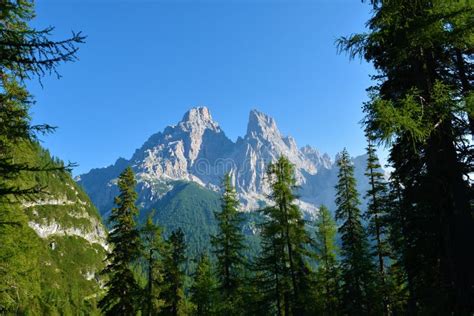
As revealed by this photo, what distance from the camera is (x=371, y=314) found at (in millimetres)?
30469

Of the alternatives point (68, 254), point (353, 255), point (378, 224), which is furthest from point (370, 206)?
point (68, 254)

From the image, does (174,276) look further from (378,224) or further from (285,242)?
(378,224)

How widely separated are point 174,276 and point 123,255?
35.2 ft

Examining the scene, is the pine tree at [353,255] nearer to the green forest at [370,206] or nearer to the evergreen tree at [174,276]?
the green forest at [370,206]

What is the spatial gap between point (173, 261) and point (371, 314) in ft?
63.1

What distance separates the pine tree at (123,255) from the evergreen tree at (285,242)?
10.0 metres

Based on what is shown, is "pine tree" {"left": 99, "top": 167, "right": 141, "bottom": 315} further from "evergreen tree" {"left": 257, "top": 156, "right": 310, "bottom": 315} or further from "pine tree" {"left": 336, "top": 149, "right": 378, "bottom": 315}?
"pine tree" {"left": 336, "top": 149, "right": 378, "bottom": 315}

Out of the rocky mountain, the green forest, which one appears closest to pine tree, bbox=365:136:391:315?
the green forest

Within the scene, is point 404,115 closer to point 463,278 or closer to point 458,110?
point 458,110

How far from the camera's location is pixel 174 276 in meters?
36.9

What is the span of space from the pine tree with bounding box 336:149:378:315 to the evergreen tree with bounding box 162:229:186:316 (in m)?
16.0

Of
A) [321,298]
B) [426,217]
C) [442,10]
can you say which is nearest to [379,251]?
[321,298]

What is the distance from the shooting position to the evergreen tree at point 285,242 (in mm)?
23922

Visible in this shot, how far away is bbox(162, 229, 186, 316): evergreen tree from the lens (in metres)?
36.1
